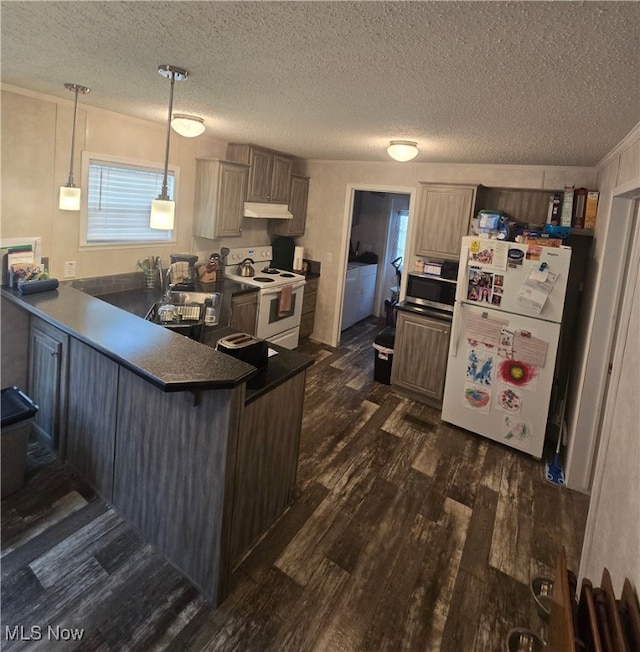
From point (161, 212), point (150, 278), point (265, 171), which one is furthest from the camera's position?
point (265, 171)

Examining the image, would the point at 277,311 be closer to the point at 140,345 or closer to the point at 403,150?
the point at 403,150

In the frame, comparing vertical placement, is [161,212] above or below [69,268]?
above

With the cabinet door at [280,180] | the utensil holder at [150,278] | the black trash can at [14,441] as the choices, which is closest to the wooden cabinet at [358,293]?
the cabinet door at [280,180]

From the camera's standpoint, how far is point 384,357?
4445mm

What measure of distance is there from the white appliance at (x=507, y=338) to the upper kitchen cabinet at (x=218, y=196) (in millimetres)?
2309

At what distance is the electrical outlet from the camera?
3307mm

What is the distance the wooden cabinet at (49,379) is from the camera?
2580 millimetres

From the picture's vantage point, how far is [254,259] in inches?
200

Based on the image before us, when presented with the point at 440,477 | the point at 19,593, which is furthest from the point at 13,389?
the point at 440,477

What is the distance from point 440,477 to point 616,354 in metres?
1.36

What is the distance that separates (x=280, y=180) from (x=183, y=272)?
1661 millimetres

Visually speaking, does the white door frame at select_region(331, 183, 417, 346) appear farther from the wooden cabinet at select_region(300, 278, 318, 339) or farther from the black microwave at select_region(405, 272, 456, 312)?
the black microwave at select_region(405, 272, 456, 312)

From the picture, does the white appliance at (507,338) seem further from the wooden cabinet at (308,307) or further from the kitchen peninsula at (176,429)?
the wooden cabinet at (308,307)

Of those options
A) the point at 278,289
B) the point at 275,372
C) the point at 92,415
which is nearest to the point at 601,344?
the point at 275,372
